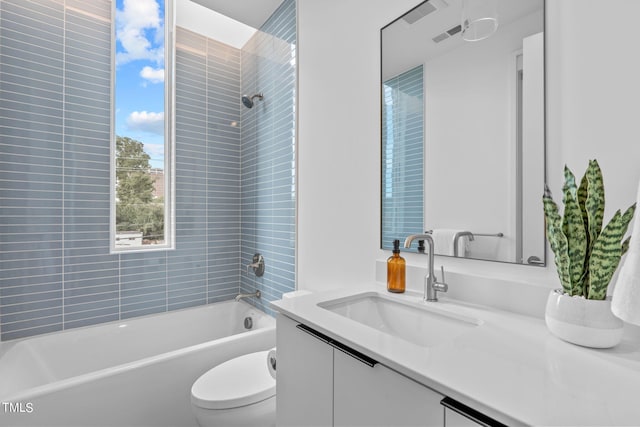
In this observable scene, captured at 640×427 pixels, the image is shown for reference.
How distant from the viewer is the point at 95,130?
2.05 metres

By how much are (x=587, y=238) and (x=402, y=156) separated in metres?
0.70

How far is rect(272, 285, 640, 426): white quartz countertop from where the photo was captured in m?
0.44

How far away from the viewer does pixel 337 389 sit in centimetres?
78

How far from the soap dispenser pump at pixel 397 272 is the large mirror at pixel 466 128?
0.42 ft

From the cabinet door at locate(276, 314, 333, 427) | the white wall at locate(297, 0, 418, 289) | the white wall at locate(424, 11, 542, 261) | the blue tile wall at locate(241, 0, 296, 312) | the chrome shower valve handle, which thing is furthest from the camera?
the chrome shower valve handle

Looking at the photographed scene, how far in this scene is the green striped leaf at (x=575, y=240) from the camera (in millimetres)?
692

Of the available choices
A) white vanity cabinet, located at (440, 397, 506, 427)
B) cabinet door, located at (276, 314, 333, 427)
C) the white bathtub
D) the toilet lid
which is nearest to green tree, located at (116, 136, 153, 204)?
the white bathtub

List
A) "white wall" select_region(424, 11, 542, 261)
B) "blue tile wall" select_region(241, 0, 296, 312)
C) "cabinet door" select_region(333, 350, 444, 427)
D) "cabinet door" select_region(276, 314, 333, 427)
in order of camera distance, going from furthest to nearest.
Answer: "blue tile wall" select_region(241, 0, 296, 312) → "white wall" select_region(424, 11, 542, 261) → "cabinet door" select_region(276, 314, 333, 427) → "cabinet door" select_region(333, 350, 444, 427)

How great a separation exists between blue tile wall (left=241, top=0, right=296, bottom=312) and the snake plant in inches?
56.4

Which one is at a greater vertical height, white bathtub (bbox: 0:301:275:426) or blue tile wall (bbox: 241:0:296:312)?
blue tile wall (bbox: 241:0:296:312)

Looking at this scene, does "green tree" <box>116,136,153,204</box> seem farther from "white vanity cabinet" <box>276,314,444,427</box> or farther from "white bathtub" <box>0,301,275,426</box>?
"white vanity cabinet" <box>276,314,444,427</box>

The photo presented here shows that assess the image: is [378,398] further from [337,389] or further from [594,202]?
[594,202]

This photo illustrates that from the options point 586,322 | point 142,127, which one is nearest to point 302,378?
point 586,322

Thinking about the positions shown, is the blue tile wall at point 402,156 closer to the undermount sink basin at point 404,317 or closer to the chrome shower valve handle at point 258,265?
the undermount sink basin at point 404,317
